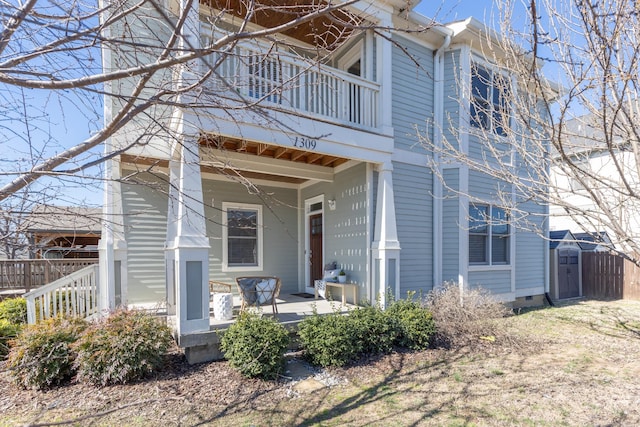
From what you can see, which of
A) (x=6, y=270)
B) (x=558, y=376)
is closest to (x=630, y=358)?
(x=558, y=376)

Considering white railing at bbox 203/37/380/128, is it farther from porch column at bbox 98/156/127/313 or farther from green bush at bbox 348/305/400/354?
green bush at bbox 348/305/400/354

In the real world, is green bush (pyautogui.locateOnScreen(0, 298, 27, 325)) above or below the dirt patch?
above

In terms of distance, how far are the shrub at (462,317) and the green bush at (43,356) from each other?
555cm

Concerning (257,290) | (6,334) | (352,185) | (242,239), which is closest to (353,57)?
(352,185)

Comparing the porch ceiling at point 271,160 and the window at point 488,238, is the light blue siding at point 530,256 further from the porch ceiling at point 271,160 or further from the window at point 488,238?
the porch ceiling at point 271,160

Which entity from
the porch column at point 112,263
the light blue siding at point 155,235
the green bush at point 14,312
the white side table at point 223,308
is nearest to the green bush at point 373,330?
the white side table at point 223,308

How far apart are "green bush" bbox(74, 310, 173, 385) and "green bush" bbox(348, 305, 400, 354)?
2.75 meters

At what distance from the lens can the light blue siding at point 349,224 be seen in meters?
7.03

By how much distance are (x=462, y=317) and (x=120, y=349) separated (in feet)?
18.3

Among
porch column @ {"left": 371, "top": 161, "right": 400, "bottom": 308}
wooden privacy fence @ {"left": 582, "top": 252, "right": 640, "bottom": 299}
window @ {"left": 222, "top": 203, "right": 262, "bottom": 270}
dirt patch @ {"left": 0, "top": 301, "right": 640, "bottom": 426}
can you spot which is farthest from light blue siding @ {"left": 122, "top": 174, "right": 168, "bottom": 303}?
wooden privacy fence @ {"left": 582, "top": 252, "right": 640, "bottom": 299}

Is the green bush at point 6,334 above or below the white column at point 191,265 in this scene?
below

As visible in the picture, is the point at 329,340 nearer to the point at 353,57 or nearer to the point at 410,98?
the point at 410,98

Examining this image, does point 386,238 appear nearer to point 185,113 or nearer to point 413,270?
point 413,270

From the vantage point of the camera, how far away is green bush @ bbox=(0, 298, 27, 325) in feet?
22.0
